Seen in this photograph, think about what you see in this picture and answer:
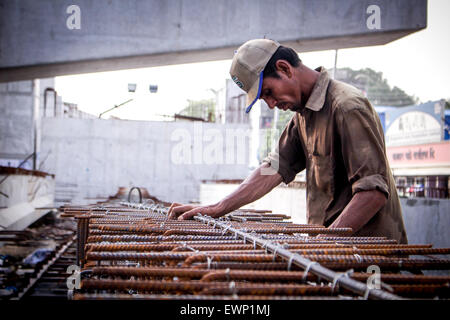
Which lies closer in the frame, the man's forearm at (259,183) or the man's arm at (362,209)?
the man's arm at (362,209)

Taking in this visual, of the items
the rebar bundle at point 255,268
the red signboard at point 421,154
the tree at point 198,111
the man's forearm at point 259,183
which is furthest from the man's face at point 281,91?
the tree at point 198,111

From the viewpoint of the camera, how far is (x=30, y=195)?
11.9 metres

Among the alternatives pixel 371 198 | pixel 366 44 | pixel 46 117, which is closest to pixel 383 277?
pixel 371 198

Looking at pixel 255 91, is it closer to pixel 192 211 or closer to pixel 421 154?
pixel 192 211

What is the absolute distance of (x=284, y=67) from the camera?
255cm

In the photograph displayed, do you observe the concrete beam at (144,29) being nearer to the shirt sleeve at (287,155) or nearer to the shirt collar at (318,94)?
the shirt sleeve at (287,155)

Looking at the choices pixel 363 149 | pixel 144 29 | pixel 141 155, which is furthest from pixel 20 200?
pixel 141 155

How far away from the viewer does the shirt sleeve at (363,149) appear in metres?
2.28

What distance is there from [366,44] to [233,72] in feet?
13.9

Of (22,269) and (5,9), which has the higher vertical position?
(5,9)

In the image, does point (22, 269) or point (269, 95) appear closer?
point (269, 95)

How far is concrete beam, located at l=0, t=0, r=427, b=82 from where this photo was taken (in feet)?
19.3

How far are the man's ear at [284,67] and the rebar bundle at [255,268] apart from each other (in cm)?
104
